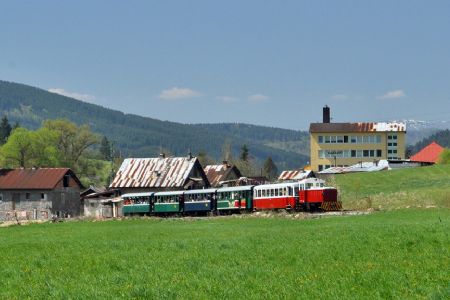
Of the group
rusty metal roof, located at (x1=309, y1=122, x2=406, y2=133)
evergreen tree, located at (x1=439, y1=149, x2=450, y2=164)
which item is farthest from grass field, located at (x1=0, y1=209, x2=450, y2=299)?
evergreen tree, located at (x1=439, y1=149, x2=450, y2=164)

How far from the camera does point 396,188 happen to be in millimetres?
80562

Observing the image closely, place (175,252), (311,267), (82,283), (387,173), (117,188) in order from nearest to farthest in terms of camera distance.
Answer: (82,283) → (311,267) → (175,252) → (387,173) → (117,188)

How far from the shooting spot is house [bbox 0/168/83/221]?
3999 inches

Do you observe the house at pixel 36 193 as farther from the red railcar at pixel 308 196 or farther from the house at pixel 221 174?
the red railcar at pixel 308 196

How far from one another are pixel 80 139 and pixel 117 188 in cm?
4110

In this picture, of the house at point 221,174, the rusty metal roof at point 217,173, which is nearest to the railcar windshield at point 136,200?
the house at point 221,174

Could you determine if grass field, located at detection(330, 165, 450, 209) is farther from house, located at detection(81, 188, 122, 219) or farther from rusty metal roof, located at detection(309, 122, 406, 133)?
rusty metal roof, located at detection(309, 122, 406, 133)

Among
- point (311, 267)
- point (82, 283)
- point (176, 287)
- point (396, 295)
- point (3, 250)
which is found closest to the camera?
point (396, 295)

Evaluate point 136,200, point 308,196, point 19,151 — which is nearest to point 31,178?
point 136,200

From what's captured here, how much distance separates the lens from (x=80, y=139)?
14088 cm

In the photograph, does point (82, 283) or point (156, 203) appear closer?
point (82, 283)

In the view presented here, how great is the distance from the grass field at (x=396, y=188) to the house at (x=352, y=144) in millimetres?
46700

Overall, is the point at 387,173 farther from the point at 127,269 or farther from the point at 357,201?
the point at 127,269

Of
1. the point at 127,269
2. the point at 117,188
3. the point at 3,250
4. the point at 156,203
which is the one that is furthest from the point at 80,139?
the point at 127,269
